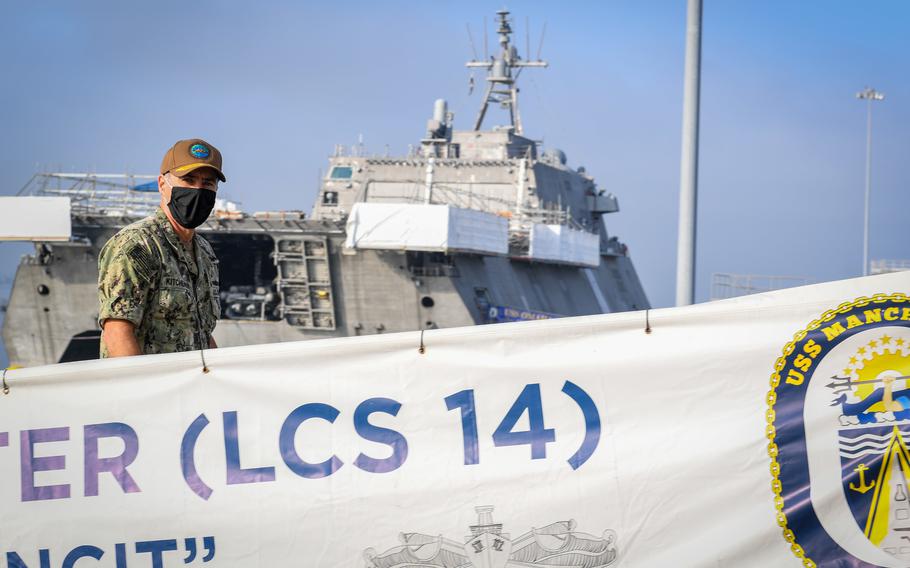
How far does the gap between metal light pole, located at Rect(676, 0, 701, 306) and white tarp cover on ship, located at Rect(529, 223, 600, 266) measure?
16742 mm

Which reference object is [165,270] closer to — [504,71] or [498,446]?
[498,446]

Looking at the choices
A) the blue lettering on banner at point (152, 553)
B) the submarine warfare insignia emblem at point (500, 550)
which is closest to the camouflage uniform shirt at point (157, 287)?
the blue lettering on banner at point (152, 553)

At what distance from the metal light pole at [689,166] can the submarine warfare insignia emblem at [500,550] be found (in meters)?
4.45

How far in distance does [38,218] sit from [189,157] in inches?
718

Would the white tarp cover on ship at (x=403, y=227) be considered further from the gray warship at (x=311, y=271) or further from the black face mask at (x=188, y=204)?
the black face mask at (x=188, y=204)

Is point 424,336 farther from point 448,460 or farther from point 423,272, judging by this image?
point 423,272

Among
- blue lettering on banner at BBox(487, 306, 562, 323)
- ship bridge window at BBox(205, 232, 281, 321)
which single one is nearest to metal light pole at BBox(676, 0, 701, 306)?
blue lettering on banner at BBox(487, 306, 562, 323)

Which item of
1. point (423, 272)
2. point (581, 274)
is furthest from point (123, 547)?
point (581, 274)

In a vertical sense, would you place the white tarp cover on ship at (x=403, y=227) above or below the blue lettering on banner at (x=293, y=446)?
above

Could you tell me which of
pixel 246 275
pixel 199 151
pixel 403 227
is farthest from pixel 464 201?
pixel 199 151

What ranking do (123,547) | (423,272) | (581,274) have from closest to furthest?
(123,547) < (423,272) < (581,274)

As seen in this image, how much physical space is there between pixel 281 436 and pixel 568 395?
111 cm

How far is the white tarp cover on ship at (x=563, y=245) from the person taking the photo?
2569 centimetres

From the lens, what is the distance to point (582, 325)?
13.7 ft
